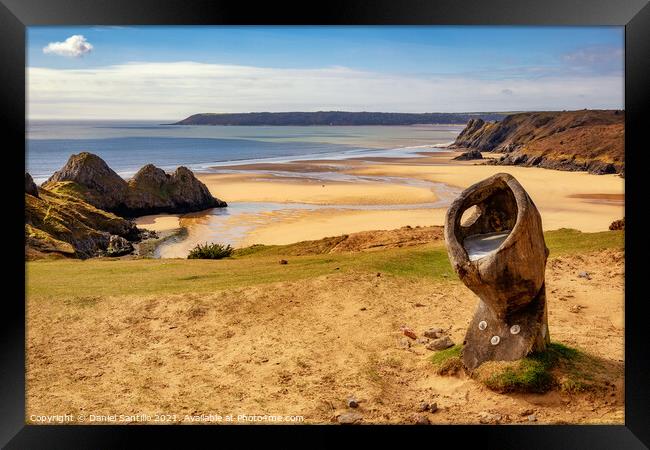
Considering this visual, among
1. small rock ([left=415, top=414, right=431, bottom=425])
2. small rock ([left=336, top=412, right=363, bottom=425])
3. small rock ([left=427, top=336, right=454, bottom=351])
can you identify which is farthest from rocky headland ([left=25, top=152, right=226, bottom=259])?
small rock ([left=415, top=414, right=431, bottom=425])

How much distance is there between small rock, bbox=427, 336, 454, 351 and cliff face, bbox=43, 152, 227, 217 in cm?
484

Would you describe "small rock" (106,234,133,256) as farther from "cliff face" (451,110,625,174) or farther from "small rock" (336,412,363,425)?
"cliff face" (451,110,625,174)

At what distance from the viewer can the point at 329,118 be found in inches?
466

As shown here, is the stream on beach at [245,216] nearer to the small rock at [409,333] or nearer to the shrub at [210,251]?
the shrub at [210,251]

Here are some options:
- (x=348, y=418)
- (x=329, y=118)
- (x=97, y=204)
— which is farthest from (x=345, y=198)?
(x=348, y=418)

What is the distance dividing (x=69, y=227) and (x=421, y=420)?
23.0 feet

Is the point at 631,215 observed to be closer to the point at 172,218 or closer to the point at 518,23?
the point at 518,23

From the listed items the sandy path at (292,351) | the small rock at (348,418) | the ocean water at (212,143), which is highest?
the ocean water at (212,143)

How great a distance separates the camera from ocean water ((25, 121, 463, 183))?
10.5 m

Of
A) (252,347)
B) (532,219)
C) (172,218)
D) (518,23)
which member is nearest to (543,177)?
(518,23)

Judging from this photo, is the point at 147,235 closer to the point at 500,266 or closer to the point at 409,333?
the point at 409,333

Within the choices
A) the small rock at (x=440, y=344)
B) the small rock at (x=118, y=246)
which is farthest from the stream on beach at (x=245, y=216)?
the small rock at (x=440, y=344)

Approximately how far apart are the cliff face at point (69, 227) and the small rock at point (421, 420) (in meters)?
6.23

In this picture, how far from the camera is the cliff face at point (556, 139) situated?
420 inches
